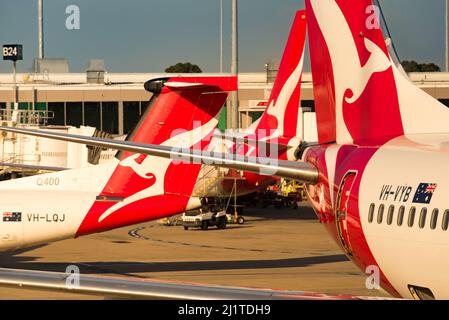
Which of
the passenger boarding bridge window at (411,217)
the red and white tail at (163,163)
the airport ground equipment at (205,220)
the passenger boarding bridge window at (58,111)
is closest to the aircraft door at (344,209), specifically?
the passenger boarding bridge window at (411,217)

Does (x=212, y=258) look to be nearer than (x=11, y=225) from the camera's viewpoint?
No

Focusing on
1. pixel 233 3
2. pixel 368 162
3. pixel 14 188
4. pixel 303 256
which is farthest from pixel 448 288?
pixel 233 3

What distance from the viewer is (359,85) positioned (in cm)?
1639

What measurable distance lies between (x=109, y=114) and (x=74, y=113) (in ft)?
10.2

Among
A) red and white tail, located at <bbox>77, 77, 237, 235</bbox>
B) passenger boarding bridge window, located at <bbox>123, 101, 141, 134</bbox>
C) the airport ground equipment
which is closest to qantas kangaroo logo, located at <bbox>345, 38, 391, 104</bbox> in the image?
red and white tail, located at <bbox>77, 77, 237, 235</bbox>

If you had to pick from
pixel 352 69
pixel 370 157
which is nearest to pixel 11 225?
pixel 352 69

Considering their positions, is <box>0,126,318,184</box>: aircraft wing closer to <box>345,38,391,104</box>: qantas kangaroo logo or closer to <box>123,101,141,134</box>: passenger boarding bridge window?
<box>345,38,391,104</box>: qantas kangaroo logo

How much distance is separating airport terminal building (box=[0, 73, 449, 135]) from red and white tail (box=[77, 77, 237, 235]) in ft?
171

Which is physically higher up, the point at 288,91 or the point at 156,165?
the point at 288,91

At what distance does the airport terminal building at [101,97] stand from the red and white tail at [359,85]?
6090cm

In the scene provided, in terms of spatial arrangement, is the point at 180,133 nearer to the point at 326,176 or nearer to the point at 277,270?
the point at 277,270

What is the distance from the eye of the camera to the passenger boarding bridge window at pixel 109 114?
86.3 meters

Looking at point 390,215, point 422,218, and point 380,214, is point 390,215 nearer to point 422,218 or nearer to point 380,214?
point 380,214

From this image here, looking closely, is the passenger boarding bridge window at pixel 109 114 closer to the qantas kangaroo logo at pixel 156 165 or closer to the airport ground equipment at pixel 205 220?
the airport ground equipment at pixel 205 220
